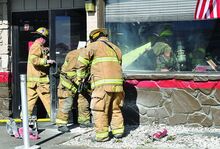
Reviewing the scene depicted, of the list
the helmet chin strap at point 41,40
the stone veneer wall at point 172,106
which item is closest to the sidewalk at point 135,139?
the stone veneer wall at point 172,106

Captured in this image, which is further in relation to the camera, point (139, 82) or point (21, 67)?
point (21, 67)

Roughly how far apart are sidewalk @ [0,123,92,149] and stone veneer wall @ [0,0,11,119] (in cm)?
71

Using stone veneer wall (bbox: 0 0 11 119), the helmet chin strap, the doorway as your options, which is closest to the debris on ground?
the doorway

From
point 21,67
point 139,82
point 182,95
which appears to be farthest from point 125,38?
point 21,67

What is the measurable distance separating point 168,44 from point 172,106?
126 centimetres

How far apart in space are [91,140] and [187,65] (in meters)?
2.49

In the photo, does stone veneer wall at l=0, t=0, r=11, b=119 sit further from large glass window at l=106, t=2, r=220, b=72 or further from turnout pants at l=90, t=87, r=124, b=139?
turnout pants at l=90, t=87, r=124, b=139

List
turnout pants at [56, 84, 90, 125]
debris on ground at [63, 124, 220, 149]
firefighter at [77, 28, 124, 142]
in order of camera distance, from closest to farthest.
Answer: debris on ground at [63, 124, 220, 149] → firefighter at [77, 28, 124, 142] → turnout pants at [56, 84, 90, 125]

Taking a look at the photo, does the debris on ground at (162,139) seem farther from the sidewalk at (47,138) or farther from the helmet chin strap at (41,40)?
the helmet chin strap at (41,40)

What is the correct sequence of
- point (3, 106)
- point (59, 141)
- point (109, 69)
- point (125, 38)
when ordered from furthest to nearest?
point (3, 106) → point (125, 38) → point (59, 141) → point (109, 69)

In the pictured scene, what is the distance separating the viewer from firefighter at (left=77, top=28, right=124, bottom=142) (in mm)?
7770

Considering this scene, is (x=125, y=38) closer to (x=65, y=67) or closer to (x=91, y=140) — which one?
(x=65, y=67)

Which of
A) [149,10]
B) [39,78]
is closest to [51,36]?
[39,78]

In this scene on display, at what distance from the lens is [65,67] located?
9.07 meters
